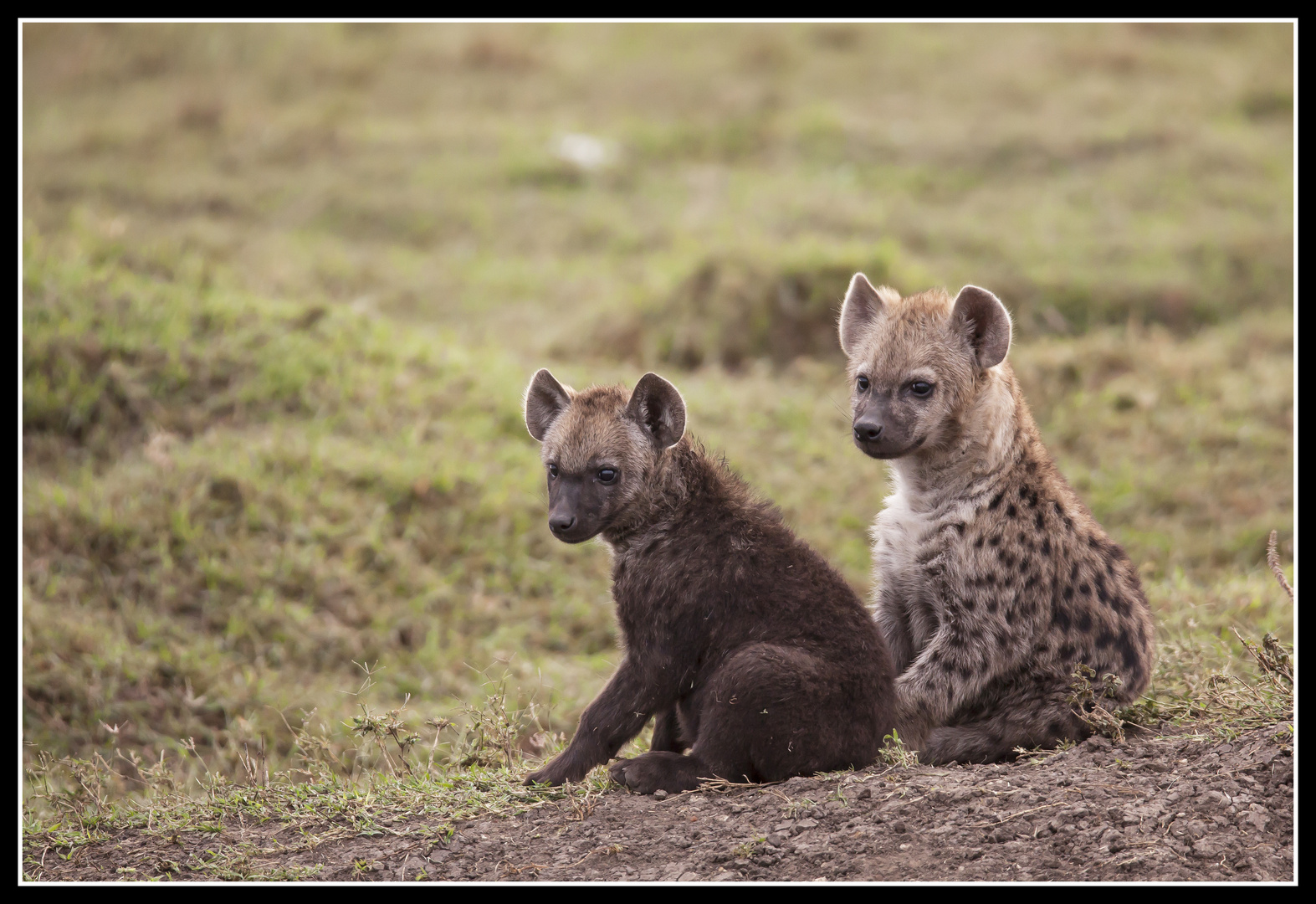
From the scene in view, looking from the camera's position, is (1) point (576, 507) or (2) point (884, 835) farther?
(1) point (576, 507)

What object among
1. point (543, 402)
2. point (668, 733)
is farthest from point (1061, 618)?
point (543, 402)

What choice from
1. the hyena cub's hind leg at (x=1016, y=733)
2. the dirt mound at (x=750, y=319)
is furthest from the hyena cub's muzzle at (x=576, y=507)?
the dirt mound at (x=750, y=319)

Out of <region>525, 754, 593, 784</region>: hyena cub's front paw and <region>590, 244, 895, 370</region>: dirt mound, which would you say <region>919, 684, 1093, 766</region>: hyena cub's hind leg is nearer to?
<region>525, 754, 593, 784</region>: hyena cub's front paw

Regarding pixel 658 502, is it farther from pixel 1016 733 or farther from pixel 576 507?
pixel 1016 733

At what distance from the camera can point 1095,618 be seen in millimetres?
4645

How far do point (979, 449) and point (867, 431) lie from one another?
0.54m

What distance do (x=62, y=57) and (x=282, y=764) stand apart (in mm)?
12324

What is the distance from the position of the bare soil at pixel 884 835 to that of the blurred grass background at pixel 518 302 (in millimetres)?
1257

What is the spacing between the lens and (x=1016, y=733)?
180 inches

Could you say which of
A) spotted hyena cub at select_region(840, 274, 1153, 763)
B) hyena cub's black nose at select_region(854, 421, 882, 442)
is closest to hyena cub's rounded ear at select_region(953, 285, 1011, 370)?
spotted hyena cub at select_region(840, 274, 1153, 763)

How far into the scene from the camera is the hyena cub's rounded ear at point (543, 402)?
184 inches

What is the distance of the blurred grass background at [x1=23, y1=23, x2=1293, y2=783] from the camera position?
21.8 ft

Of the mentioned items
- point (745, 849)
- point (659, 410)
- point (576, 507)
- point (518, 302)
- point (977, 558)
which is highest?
point (518, 302)

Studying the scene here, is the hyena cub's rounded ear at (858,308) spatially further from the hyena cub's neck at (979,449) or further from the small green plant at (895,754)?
the small green plant at (895,754)
